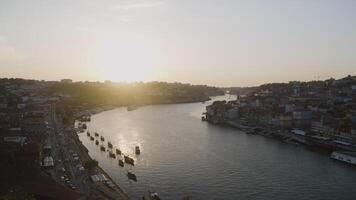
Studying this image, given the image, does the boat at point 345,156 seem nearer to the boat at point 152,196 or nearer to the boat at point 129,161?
the boat at point 129,161

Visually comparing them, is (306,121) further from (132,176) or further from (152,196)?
(152,196)

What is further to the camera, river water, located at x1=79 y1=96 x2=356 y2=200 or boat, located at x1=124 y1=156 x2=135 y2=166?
boat, located at x1=124 y1=156 x2=135 y2=166

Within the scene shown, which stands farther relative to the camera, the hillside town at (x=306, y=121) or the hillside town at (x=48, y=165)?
the hillside town at (x=306, y=121)

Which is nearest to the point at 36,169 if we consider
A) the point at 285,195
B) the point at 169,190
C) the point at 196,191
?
the point at 169,190

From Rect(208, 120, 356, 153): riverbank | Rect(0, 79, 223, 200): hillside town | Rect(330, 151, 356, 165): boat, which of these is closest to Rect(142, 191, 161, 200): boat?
Rect(0, 79, 223, 200): hillside town

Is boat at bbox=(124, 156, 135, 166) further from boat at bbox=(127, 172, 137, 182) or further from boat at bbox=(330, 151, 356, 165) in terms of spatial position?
boat at bbox=(330, 151, 356, 165)

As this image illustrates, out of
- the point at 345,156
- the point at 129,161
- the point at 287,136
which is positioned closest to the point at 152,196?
the point at 129,161

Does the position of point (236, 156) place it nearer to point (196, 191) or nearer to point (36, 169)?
point (196, 191)

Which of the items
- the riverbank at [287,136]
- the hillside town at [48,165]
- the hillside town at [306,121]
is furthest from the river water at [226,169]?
the hillside town at [306,121]

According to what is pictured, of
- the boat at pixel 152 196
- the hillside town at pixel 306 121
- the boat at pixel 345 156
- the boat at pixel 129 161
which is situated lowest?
the boat at pixel 152 196

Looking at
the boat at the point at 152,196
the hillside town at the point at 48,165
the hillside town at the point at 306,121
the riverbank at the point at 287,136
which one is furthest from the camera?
the hillside town at the point at 306,121
